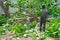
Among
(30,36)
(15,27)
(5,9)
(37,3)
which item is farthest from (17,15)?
(30,36)

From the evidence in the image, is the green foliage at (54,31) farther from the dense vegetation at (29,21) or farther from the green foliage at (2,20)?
the green foliage at (2,20)

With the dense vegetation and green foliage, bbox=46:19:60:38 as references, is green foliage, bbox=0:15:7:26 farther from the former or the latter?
green foliage, bbox=46:19:60:38

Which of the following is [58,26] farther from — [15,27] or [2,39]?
[2,39]

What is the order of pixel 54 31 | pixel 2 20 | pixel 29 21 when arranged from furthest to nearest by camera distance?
pixel 2 20 < pixel 29 21 < pixel 54 31

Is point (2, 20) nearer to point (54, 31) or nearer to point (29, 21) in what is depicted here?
point (29, 21)

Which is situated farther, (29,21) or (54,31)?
(29,21)

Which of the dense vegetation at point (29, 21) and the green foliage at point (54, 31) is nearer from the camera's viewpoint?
the green foliage at point (54, 31)

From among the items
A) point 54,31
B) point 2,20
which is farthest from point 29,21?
point 54,31

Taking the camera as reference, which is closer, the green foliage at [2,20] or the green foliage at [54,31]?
the green foliage at [54,31]

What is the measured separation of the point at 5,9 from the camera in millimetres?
5379

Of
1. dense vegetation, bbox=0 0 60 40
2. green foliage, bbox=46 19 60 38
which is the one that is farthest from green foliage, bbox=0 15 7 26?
green foliage, bbox=46 19 60 38

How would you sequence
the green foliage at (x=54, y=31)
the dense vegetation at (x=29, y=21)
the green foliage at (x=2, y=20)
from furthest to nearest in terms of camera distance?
1. the green foliage at (x=2, y=20)
2. the dense vegetation at (x=29, y=21)
3. the green foliage at (x=54, y=31)

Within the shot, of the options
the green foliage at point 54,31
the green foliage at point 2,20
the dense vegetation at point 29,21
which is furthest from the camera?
the green foliage at point 2,20

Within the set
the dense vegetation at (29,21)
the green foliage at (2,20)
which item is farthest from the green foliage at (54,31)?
the green foliage at (2,20)
